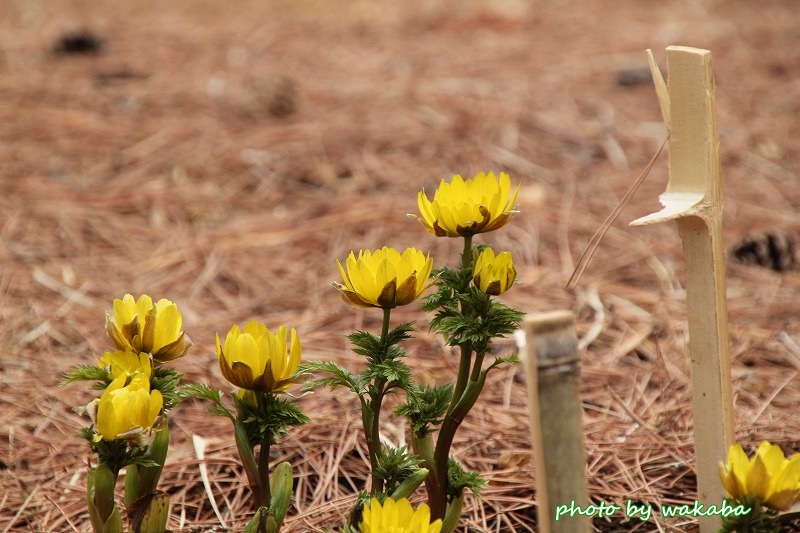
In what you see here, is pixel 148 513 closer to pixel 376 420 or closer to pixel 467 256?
pixel 376 420

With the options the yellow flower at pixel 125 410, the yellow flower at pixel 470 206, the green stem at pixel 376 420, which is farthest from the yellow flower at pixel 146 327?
the yellow flower at pixel 470 206

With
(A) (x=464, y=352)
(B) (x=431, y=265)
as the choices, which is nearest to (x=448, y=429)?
(A) (x=464, y=352)

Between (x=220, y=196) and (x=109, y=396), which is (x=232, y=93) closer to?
(x=220, y=196)

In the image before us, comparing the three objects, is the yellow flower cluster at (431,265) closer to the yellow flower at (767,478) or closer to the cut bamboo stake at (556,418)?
the cut bamboo stake at (556,418)

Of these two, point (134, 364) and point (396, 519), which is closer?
point (396, 519)

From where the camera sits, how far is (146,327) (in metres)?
1.38

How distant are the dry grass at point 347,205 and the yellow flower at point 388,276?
2.01 feet

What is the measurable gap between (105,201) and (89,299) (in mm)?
931

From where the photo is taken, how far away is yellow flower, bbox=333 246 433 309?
4.37ft

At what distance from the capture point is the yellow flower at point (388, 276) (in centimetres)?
133

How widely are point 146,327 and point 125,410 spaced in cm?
17

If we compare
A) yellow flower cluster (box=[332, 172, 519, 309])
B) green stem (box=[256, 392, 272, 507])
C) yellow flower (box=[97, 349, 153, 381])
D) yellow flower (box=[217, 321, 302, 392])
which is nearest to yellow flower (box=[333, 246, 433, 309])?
yellow flower cluster (box=[332, 172, 519, 309])

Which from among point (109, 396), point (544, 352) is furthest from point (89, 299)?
point (544, 352)

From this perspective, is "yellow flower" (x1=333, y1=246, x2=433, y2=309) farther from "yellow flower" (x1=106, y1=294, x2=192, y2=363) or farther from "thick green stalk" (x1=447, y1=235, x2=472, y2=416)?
"yellow flower" (x1=106, y1=294, x2=192, y2=363)
